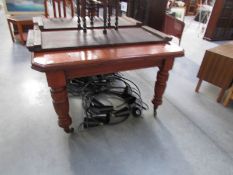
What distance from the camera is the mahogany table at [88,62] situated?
110cm

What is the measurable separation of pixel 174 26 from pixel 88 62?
7.55 ft

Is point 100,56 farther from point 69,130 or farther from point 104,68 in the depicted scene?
point 69,130

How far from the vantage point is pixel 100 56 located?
1.19m

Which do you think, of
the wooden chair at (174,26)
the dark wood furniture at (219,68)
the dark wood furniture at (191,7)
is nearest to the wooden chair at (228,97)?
the dark wood furniture at (219,68)

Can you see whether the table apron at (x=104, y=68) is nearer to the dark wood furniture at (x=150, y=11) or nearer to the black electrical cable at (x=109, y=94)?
the black electrical cable at (x=109, y=94)

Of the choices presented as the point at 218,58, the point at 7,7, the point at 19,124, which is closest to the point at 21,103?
the point at 19,124

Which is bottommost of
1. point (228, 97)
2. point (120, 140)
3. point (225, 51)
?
point (120, 140)

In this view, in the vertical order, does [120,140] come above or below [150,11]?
below

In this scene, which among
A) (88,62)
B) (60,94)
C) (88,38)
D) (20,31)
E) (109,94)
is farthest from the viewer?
(20,31)

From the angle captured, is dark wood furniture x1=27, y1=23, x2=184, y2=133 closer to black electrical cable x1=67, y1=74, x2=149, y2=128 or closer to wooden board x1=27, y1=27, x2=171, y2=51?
wooden board x1=27, y1=27, x2=171, y2=51

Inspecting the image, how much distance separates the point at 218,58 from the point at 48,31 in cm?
186

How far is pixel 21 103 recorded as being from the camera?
1946mm

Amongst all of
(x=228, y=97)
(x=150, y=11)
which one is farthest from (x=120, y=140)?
(x=150, y=11)

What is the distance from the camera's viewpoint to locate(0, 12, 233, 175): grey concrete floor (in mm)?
1356
